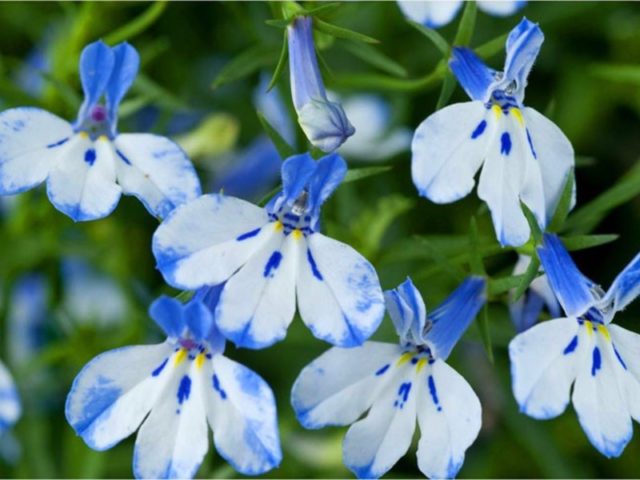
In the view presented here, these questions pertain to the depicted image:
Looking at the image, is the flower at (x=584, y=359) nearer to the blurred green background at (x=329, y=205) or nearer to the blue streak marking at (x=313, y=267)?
the blue streak marking at (x=313, y=267)

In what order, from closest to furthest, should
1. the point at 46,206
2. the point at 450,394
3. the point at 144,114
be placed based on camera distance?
the point at 450,394 < the point at 46,206 < the point at 144,114

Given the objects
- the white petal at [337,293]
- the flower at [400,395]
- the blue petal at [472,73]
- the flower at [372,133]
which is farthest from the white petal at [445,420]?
the flower at [372,133]

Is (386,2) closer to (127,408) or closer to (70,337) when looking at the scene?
(70,337)

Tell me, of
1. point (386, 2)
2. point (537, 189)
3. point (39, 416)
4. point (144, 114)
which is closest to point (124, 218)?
point (144, 114)

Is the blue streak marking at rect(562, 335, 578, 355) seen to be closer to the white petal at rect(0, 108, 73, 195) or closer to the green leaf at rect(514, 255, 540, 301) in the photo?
the green leaf at rect(514, 255, 540, 301)

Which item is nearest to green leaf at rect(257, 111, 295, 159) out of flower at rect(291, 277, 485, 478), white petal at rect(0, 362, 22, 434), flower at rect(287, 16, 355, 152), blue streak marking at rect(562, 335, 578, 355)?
flower at rect(287, 16, 355, 152)

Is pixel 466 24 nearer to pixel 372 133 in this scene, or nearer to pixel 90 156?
pixel 90 156
